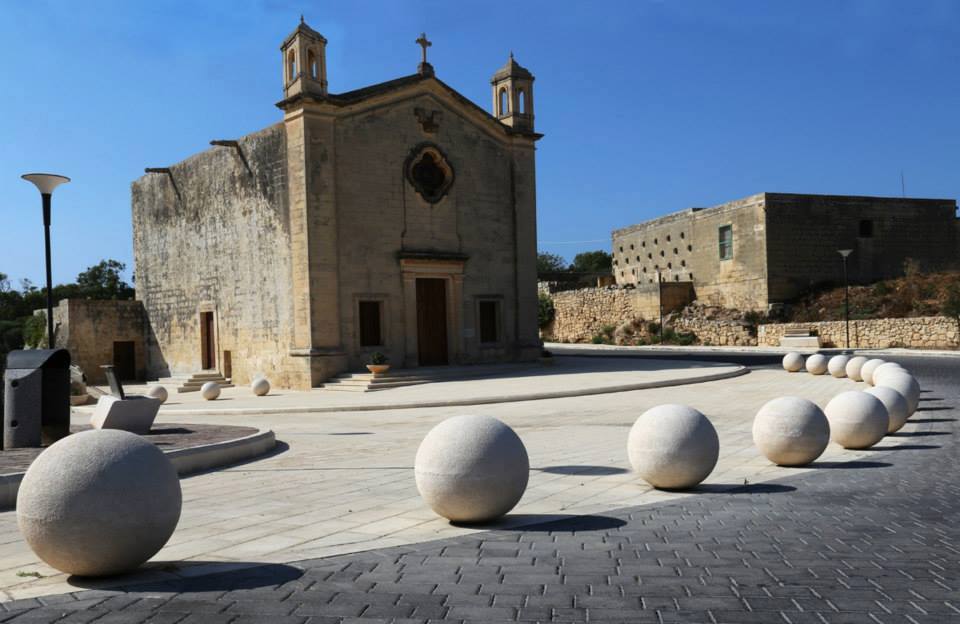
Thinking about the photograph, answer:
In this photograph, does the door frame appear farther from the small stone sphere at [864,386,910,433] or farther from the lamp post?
the small stone sphere at [864,386,910,433]

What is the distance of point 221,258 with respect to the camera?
2859cm

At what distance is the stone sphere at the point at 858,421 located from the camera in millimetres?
10055

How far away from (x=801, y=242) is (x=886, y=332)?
8123 mm

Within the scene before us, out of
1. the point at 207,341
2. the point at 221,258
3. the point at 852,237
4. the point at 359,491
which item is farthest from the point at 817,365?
the point at 852,237

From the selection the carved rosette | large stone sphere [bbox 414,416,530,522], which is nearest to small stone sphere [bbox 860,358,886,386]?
large stone sphere [bbox 414,416,530,522]

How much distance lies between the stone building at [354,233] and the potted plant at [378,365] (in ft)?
3.53

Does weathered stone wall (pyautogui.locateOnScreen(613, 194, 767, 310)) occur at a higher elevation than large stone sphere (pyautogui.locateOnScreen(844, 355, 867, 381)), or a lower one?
higher

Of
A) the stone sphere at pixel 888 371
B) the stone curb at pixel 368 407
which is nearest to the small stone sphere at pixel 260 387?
the stone curb at pixel 368 407

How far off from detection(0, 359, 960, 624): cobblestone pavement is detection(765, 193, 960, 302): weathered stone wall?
38137 millimetres

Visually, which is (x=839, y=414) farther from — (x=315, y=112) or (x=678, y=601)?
(x=315, y=112)

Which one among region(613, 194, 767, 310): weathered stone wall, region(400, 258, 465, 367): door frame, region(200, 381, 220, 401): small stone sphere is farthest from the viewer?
region(613, 194, 767, 310): weathered stone wall

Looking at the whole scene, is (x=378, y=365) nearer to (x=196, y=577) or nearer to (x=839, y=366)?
(x=839, y=366)

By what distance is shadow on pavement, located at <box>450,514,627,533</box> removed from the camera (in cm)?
657

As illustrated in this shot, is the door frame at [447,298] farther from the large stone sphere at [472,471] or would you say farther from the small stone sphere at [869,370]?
the large stone sphere at [472,471]
